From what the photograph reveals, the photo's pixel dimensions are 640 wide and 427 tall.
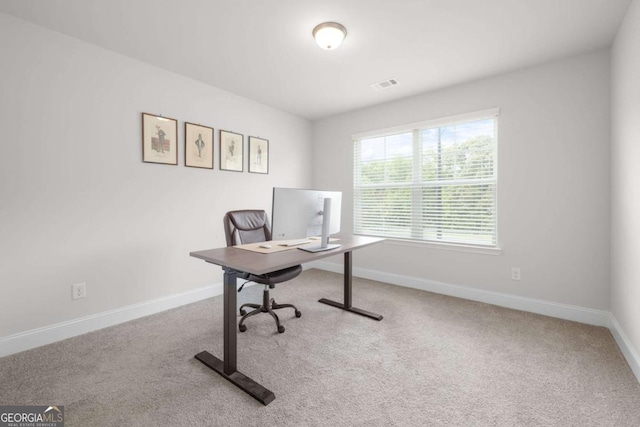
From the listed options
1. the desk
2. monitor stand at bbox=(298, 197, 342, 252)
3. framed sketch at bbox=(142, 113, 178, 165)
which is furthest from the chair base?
framed sketch at bbox=(142, 113, 178, 165)

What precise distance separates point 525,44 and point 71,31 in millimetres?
3782

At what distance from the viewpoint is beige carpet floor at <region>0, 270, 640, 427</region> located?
56.9 inches

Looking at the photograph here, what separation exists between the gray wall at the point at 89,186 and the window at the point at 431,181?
2.13m

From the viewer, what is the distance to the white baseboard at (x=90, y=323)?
6.66 ft

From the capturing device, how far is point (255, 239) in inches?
109

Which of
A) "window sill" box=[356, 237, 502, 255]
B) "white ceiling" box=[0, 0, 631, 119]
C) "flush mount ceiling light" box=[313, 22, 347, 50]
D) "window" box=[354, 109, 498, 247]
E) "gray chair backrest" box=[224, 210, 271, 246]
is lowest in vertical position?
"window sill" box=[356, 237, 502, 255]

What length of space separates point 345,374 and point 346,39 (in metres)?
2.58

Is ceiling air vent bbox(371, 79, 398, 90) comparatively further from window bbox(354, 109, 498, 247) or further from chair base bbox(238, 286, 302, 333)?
chair base bbox(238, 286, 302, 333)

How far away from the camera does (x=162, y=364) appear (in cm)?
189

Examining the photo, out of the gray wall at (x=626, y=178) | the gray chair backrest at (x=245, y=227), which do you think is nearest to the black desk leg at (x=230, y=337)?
the gray chair backrest at (x=245, y=227)

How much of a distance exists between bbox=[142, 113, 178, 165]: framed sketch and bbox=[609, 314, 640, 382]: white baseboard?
406 cm

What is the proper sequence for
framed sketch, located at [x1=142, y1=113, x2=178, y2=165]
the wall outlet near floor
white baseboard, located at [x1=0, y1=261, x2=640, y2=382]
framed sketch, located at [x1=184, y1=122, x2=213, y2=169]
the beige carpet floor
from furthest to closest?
framed sketch, located at [x1=184, y1=122, x2=213, y2=169] → framed sketch, located at [x1=142, y1=113, x2=178, y2=165] → the wall outlet near floor → white baseboard, located at [x1=0, y1=261, x2=640, y2=382] → the beige carpet floor

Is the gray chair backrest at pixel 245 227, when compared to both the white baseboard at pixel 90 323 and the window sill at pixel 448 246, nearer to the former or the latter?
the white baseboard at pixel 90 323

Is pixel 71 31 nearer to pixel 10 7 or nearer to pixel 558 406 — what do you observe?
pixel 10 7
